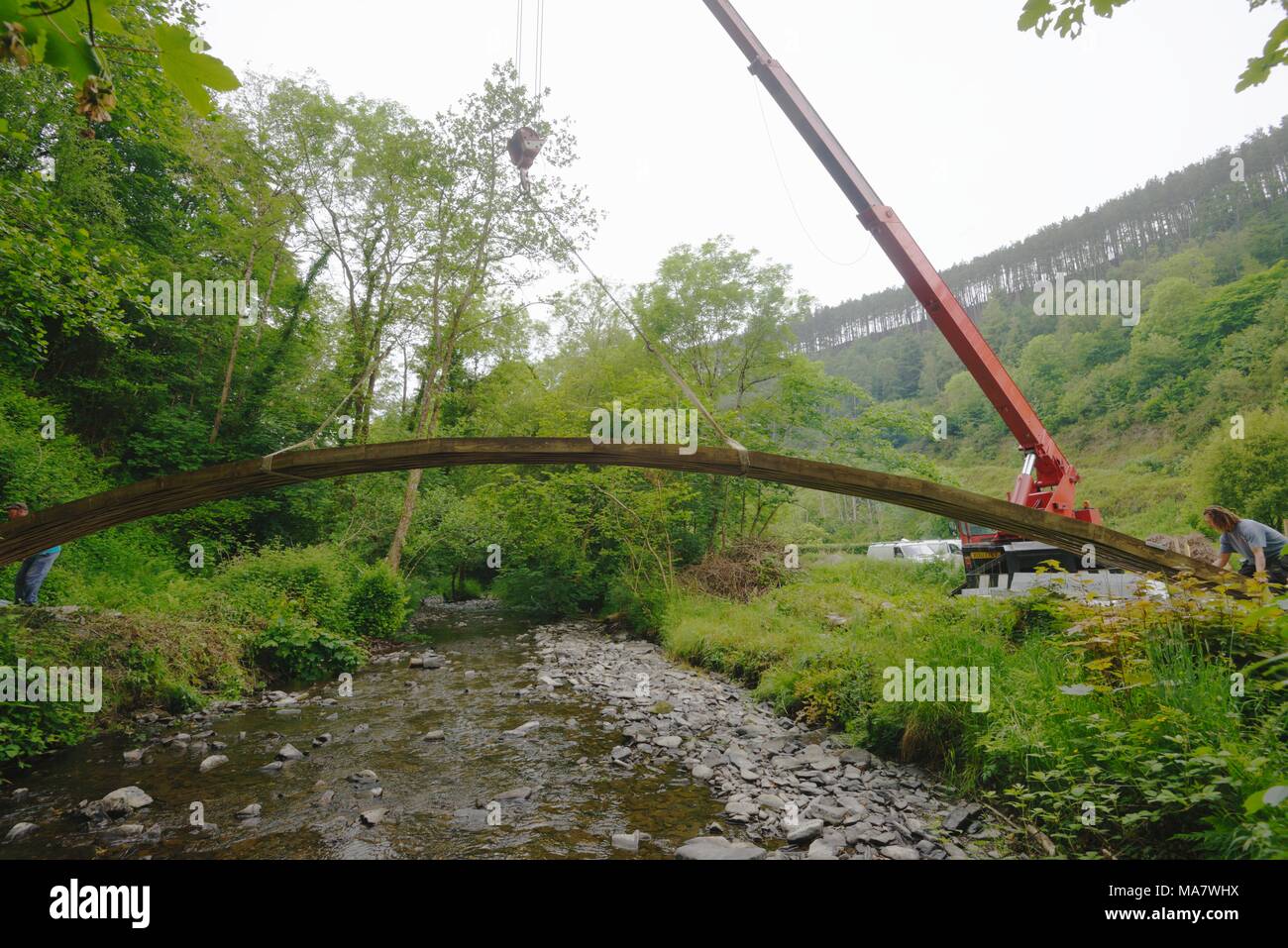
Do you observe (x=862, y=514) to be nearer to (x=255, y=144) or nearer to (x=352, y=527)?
(x=352, y=527)

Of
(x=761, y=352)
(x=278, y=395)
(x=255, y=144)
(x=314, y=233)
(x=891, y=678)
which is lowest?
(x=891, y=678)

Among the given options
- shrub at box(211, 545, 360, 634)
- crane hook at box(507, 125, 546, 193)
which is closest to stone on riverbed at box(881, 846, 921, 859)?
crane hook at box(507, 125, 546, 193)

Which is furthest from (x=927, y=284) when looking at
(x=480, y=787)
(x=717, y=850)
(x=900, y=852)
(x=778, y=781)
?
(x=480, y=787)

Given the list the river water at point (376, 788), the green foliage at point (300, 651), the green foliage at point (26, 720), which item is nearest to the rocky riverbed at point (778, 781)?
the river water at point (376, 788)

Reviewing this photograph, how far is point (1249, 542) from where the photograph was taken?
203 inches

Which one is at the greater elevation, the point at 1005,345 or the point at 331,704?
the point at 1005,345

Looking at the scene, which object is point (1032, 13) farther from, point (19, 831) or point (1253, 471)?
point (1253, 471)

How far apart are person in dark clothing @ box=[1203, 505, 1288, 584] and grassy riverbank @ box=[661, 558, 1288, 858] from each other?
5.31 ft

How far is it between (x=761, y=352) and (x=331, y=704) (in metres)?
12.8

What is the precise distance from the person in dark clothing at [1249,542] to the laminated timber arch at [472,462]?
9.80 feet

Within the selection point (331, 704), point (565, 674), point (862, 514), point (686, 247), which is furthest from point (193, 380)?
point (862, 514)

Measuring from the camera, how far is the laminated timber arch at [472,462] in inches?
120

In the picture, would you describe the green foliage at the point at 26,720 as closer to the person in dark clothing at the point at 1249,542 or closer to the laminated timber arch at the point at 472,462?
the laminated timber arch at the point at 472,462

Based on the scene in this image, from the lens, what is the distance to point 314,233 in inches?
619
